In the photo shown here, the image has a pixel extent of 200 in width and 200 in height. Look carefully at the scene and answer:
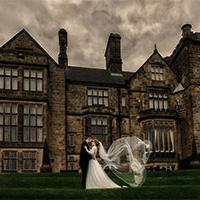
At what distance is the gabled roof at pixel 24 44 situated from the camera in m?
39.2

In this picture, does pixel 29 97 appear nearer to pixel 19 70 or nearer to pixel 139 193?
pixel 19 70

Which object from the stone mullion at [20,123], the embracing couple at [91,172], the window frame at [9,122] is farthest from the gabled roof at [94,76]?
the embracing couple at [91,172]

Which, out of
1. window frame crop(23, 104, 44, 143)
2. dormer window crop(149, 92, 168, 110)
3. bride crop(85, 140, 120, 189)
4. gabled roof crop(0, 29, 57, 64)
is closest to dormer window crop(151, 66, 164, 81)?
dormer window crop(149, 92, 168, 110)

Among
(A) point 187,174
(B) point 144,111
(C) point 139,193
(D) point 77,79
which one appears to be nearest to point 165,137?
(B) point 144,111

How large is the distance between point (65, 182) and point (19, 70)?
16623 mm

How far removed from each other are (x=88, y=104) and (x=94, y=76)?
3.74 metres

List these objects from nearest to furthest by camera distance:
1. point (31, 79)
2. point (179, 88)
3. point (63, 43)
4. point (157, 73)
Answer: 1. point (31, 79)
2. point (63, 43)
3. point (179, 88)
4. point (157, 73)

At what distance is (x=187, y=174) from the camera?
2798 centimetres

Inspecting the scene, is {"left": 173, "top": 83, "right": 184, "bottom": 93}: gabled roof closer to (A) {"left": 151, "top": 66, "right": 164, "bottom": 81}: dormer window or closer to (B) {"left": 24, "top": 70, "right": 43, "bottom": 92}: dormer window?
(A) {"left": 151, "top": 66, "right": 164, "bottom": 81}: dormer window

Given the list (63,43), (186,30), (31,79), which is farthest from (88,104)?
(186,30)

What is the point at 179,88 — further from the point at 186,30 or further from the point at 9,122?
the point at 9,122

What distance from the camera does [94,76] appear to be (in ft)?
145

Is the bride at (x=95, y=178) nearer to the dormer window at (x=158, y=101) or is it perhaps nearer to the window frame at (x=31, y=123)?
the window frame at (x=31, y=123)

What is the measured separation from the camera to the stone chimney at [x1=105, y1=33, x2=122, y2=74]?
45.8 metres
